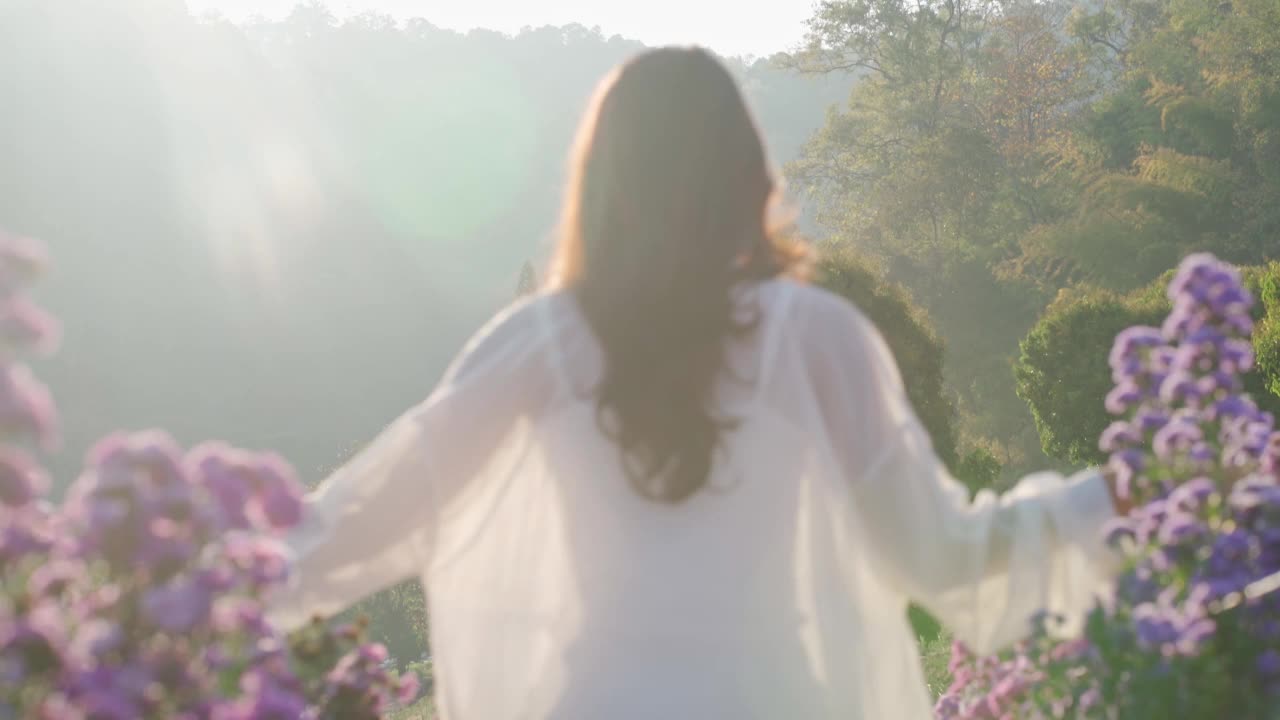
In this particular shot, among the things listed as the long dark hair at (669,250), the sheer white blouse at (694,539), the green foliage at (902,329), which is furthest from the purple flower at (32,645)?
the green foliage at (902,329)

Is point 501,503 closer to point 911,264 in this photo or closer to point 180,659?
point 180,659

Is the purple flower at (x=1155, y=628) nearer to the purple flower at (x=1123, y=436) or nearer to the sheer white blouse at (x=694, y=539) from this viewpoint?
the sheer white blouse at (x=694, y=539)

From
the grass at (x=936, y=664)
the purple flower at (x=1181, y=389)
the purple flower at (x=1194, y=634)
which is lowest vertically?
the grass at (x=936, y=664)

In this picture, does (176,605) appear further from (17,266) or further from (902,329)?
(902,329)

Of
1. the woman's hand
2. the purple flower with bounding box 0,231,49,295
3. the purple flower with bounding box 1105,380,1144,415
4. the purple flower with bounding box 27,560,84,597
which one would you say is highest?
the purple flower with bounding box 0,231,49,295

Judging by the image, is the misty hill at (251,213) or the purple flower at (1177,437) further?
the misty hill at (251,213)

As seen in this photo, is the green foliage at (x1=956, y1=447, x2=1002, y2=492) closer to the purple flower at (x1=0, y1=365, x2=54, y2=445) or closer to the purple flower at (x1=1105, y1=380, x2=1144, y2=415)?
the purple flower at (x1=1105, y1=380, x2=1144, y2=415)

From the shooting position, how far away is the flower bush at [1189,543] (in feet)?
7.70

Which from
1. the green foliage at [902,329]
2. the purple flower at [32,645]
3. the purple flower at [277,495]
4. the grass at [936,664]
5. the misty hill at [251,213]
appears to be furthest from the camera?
the misty hill at [251,213]

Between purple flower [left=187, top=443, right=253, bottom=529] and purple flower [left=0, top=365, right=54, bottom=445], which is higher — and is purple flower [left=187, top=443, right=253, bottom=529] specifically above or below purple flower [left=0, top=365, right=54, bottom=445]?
below

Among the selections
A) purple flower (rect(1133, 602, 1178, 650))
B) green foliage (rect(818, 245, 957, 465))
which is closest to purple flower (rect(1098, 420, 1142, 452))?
purple flower (rect(1133, 602, 1178, 650))

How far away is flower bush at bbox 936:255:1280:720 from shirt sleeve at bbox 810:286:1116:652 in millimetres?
67

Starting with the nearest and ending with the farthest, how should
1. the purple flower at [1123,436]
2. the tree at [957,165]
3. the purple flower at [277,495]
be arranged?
the purple flower at [277,495], the purple flower at [1123,436], the tree at [957,165]

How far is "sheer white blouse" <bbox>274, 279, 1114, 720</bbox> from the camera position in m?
2.42
